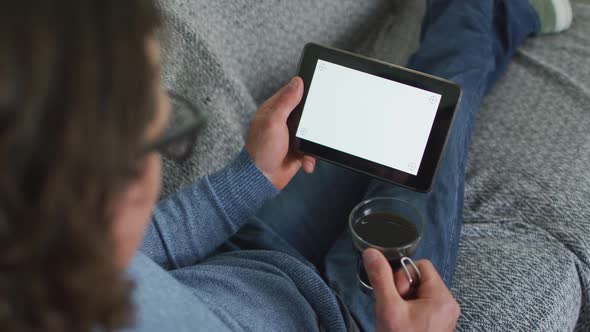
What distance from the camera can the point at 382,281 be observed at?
1.80ft

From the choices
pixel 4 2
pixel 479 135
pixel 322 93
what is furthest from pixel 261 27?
pixel 4 2

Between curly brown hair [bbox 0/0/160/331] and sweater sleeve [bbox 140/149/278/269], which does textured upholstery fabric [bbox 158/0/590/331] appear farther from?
curly brown hair [bbox 0/0/160/331]

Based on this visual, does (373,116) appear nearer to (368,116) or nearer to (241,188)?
(368,116)

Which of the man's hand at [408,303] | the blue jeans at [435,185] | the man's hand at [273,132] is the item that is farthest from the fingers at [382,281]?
the man's hand at [273,132]

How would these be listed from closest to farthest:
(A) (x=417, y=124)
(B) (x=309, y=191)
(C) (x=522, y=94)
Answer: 1. (A) (x=417, y=124)
2. (B) (x=309, y=191)
3. (C) (x=522, y=94)

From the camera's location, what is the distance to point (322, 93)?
729 millimetres

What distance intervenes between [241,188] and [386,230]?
0.20m

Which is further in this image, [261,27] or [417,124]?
[261,27]

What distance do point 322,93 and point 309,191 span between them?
0.19 meters

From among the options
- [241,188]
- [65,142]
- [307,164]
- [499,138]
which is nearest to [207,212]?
[241,188]

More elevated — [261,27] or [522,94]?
[261,27]

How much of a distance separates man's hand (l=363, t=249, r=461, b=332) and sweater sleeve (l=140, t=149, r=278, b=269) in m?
0.21

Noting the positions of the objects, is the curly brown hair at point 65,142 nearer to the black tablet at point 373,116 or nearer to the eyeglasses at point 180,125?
the eyeglasses at point 180,125

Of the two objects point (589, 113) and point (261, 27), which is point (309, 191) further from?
point (589, 113)
